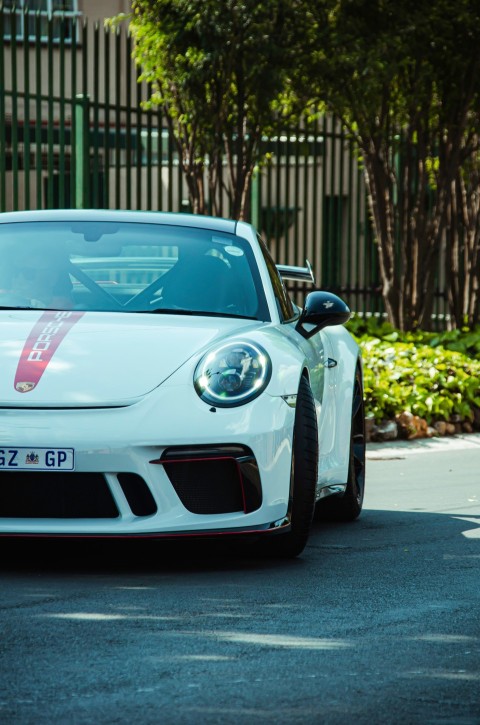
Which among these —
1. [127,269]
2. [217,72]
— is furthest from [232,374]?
[217,72]

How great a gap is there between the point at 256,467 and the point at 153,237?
5.20 ft

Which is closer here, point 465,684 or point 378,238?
point 465,684

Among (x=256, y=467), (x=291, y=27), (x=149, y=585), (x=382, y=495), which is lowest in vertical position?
(x=382, y=495)

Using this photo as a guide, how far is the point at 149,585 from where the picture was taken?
518 centimetres

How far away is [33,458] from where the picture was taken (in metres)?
5.09

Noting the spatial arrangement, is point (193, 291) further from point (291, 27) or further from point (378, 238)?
point (378, 238)

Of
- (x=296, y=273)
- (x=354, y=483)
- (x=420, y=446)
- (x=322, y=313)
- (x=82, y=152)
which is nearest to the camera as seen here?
(x=322, y=313)

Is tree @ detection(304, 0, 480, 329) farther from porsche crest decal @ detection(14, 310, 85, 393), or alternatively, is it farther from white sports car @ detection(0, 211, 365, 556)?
porsche crest decal @ detection(14, 310, 85, 393)

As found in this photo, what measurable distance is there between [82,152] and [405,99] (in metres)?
3.74

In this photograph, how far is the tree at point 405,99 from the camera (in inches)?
536

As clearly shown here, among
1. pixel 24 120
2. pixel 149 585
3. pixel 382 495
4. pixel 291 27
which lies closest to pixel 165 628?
pixel 149 585

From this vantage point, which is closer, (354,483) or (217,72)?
(354,483)

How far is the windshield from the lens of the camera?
6066mm

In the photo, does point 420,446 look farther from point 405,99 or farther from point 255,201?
point 255,201
